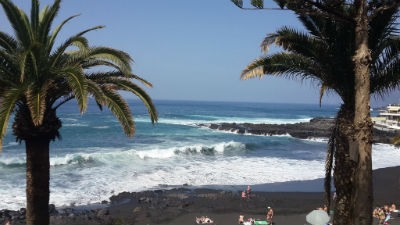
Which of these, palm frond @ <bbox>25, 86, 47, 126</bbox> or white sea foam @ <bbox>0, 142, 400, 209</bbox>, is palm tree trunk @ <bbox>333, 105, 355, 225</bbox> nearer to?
palm frond @ <bbox>25, 86, 47, 126</bbox>

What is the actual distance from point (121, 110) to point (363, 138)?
3.95m

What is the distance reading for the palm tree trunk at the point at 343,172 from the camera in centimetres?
771

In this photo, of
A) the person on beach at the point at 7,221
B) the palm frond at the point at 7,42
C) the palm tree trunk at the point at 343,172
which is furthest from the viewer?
the person on beach at the point at 7,221

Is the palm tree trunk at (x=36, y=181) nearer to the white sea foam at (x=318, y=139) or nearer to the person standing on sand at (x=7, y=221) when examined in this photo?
the person standing on sand at (x=7, y=221)

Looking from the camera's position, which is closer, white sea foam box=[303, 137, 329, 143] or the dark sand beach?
the dark sand beach

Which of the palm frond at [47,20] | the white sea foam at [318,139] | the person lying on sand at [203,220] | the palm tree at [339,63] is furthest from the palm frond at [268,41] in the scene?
the white sea foam at [318,139]

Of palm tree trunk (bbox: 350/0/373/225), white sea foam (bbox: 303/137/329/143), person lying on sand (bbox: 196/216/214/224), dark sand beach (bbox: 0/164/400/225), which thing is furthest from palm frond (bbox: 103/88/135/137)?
white sea foam (bbox: 303/137/329/143)

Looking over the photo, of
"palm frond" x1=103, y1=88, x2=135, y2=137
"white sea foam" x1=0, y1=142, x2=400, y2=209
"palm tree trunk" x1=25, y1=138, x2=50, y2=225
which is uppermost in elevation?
"palm frond" x1=103, y1=88, x2=135, y2=137

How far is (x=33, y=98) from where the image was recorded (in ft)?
22.9

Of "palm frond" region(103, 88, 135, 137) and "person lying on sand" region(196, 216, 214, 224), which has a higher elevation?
"palm frond" region(103, 88, 135, 137)

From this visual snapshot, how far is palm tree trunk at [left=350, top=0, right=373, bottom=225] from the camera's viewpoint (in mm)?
5504

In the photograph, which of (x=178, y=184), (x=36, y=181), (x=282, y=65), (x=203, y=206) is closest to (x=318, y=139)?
(x=178, y=184)

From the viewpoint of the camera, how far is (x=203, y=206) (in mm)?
17141

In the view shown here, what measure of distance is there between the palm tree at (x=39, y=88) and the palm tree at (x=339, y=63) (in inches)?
100
